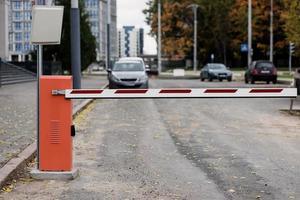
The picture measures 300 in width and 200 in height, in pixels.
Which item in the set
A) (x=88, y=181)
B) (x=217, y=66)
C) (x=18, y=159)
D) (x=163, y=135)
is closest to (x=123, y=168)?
(x=88, y=181)

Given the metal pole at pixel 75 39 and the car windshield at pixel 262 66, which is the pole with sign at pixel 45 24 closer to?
the metal pole at pixel 75 39

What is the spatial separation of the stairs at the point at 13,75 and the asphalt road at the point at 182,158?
19.0 metres

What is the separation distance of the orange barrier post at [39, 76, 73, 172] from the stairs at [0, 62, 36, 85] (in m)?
25.8

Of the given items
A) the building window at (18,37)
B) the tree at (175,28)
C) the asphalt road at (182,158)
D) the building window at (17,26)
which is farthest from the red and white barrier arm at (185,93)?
the building window at (18,37)

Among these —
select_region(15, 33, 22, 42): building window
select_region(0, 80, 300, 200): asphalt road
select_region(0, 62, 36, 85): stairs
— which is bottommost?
select_region(0, 80, 300, 200): asphalt road

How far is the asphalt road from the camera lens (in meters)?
7.37

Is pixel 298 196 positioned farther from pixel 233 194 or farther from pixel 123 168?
pixel 123 168

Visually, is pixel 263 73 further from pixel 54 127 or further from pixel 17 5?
pixel 17 5

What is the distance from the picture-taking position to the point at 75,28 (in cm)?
2002

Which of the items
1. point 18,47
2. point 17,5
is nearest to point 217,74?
point 17,5

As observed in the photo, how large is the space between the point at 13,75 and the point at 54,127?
31575mm

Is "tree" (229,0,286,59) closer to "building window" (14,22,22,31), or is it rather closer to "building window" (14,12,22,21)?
"building window" (14,12,22,21)

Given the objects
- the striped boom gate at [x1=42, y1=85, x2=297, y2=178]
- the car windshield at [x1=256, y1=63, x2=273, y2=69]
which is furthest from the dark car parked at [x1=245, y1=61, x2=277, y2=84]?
the striped boom gate at [x1=42, y1=85, x2=297, y2=178]

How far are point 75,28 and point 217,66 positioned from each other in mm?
27739
